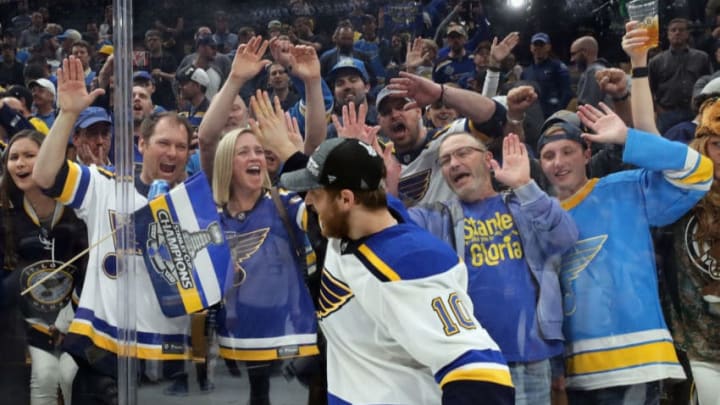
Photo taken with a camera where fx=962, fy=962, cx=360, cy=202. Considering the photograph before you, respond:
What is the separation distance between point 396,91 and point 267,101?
41 cm

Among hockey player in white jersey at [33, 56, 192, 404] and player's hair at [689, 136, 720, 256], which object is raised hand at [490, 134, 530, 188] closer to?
player's hair at [689, 136, 720, 256]

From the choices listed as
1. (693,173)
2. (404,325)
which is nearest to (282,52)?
(404,325)

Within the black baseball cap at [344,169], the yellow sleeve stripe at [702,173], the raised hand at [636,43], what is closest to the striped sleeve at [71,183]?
the black baseball cap at [344,169]

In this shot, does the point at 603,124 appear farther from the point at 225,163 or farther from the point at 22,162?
the point at 22,162

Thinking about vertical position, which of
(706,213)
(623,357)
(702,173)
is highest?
(702,173)

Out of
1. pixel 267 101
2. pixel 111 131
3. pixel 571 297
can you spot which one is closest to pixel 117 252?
pixel 111 131

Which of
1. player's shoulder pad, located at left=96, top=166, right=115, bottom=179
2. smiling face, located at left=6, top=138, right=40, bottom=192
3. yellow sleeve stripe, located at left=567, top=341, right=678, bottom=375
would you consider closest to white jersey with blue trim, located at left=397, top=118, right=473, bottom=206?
yellow sleeve stripe, located at left=567, top=341, right=678, bottom=375

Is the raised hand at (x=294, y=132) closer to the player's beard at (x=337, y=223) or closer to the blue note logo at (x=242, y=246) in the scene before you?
the blue note logo at (x=242, y=246)

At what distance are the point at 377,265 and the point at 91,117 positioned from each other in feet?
4.66

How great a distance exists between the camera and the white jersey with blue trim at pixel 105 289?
3174mm

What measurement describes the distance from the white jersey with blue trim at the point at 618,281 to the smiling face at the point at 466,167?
0.27 m

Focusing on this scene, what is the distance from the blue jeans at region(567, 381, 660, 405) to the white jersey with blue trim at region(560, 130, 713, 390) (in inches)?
0.8

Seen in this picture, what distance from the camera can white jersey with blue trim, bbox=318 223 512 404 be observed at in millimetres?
2156

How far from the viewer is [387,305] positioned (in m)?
2.25
